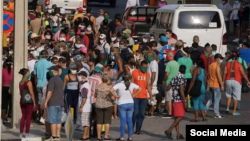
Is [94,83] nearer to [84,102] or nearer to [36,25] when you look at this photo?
[84,102]

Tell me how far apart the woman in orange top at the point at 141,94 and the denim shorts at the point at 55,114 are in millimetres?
1786

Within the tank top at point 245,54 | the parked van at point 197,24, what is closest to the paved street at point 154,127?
the tank top at point 245,54

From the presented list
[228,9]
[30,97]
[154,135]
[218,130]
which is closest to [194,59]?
[154,135]

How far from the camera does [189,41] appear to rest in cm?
2698

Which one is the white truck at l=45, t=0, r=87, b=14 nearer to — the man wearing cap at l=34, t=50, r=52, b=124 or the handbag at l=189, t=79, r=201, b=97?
the man wearing cap at l=34, t=50, r=52, b=124

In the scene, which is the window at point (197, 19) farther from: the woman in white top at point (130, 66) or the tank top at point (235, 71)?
the woman in white top at point (130, 66)

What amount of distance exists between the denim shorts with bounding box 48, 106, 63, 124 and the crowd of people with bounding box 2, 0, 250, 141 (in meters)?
0.02

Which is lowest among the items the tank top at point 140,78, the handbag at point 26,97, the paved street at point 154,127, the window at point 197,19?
the paved street at point 154,127

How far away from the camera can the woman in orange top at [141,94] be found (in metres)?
18.4

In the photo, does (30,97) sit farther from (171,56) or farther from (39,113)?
(171,56)

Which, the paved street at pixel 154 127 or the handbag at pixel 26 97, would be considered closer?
the handbag at pixel 26 97

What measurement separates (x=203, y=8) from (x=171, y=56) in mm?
7003

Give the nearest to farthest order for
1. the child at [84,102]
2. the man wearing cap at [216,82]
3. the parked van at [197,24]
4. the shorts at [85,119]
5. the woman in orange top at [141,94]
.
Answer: the child at [84,102], the shorts at [85,119], the woman in orange top at [141,94], the man wearing cap at [216,82], the parked van at [197,24]

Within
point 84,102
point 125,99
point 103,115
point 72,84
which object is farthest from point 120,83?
point 72,84
